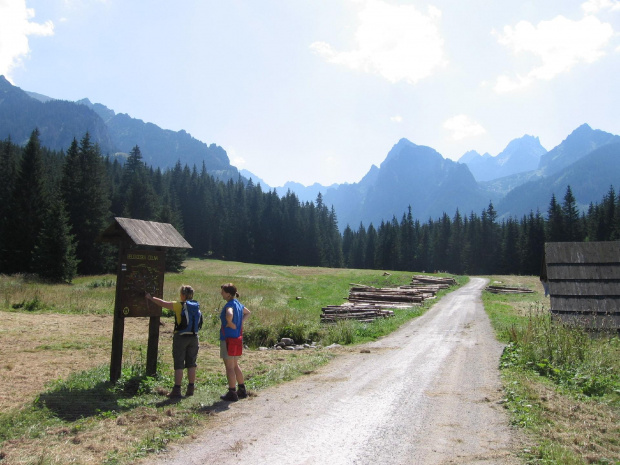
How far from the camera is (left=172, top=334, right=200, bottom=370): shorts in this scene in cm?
756

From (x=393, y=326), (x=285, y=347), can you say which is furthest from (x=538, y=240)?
(x=285, y=347)

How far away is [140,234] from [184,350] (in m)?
2.83

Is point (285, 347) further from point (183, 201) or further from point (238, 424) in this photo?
point (183, 201)

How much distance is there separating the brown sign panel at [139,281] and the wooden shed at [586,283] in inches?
486

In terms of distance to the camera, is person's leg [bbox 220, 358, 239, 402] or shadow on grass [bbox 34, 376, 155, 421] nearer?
shadow on grass [bbox 34, 376, 155, 421]

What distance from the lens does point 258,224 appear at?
97812 mm

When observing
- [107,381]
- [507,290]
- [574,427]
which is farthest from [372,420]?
[507,290]

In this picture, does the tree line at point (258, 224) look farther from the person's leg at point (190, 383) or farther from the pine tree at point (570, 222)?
the person's leg at point (190, 383)

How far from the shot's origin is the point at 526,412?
6.39 metres

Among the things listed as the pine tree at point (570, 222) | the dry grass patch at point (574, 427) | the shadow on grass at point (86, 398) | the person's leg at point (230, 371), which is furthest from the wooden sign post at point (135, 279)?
the pine tree at point (570, 222)

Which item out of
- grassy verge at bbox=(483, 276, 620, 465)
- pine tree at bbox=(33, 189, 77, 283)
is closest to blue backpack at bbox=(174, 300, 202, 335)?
grassy verge at bbox=(483, 276, 620, 465)

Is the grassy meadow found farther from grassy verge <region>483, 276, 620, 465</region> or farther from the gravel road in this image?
the gravel road

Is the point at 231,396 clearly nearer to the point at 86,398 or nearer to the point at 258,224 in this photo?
the point at 86,398

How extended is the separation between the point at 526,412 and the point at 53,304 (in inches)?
827
